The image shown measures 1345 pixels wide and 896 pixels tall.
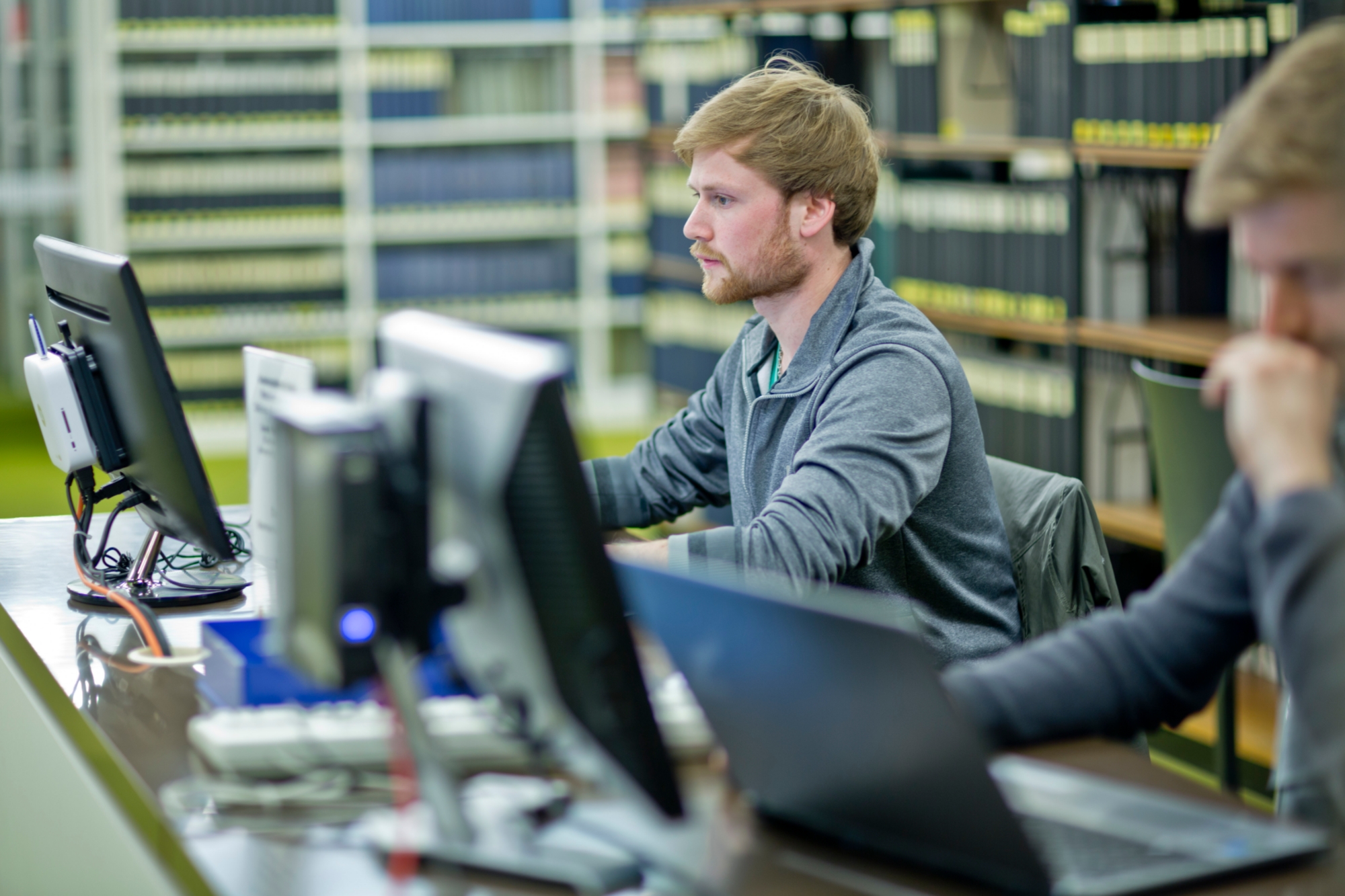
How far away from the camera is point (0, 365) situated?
635 cm

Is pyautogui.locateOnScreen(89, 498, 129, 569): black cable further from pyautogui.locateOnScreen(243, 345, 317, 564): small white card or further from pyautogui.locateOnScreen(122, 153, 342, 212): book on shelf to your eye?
pyautogui.locateOnScreen(122, 153, 342, 212): book on shelf

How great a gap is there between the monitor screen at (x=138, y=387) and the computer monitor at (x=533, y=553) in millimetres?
630

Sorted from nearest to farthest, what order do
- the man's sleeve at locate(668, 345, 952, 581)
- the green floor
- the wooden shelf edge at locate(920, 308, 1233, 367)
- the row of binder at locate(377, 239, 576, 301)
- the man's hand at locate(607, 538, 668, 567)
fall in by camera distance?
1. the man's sleeve at locate(668, 345, 952, 581)
2. the man's hand at locate(607, 538, 668, 567)
3. the wooden shelf edge at locate(920, 308, 1233, 367)
4. the green floor
5. the row of binder at locate(377, 239, 576, 301)

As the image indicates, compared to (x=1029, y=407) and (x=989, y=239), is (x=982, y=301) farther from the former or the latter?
(x=1029, y=407)

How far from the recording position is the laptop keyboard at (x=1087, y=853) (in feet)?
3.33

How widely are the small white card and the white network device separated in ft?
0.75

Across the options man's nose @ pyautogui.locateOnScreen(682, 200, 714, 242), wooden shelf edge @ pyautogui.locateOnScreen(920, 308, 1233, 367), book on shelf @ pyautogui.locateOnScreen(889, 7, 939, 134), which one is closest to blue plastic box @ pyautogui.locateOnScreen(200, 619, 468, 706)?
man's nose @ pyautogui.locateOnScreen(682, 200, 714, 242)

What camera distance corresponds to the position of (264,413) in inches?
67.2

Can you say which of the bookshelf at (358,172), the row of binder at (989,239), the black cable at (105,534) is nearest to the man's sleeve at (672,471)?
the black cable at (105,534)

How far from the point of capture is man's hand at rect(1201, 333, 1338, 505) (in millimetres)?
1011

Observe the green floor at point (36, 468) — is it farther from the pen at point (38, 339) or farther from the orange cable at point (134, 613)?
the orange cable at point (134, 613)

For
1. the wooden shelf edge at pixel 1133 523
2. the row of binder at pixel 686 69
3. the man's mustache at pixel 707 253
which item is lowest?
the wooden shelf edge at pixel 1133 523

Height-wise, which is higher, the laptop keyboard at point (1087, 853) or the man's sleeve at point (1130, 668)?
the man's sleeve at point (1130, 668)

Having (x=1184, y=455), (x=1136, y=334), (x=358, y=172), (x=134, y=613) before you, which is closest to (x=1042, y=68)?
(x=1136, y=334)
